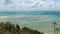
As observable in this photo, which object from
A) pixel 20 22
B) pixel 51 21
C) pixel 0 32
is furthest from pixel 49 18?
pixel 0 32

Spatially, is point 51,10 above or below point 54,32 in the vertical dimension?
above

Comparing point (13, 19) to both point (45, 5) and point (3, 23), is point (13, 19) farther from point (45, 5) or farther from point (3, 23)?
point (45, 5)

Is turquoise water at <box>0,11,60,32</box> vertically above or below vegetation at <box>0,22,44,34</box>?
above

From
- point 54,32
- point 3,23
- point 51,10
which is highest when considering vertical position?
point 51,10

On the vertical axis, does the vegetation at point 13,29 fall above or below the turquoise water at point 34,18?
below

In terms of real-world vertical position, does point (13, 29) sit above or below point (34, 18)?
below

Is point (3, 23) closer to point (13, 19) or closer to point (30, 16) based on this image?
point (13, 19)
